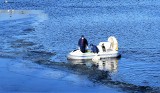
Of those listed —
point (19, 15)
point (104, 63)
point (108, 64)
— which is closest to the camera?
point (108, 64)

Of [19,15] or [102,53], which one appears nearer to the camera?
[102,53]

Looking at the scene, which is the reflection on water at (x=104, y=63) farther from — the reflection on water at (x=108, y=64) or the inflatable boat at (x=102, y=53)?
the inflatable boat at (x=102, y=53)

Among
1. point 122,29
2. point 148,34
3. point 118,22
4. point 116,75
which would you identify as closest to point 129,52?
point 116,75

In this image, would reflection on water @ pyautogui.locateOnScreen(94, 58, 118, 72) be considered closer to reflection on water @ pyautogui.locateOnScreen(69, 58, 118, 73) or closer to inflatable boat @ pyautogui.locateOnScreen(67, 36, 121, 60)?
reflection on water @ pyautogui.locateOnScreen(69, 58, 118, 73)

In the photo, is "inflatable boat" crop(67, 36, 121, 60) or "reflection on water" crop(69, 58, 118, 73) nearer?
"reflection on water" crop(69, 58, 118, 73)

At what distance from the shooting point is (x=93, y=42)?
47125 mm

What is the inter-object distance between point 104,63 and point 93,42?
1154 cm

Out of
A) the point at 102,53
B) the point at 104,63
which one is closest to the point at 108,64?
the point at 104,63

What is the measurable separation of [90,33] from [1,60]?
18543 mm

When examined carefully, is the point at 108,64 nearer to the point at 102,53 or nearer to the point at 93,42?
the point at 102,53

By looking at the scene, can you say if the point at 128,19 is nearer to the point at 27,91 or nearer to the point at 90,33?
the point at 90,33

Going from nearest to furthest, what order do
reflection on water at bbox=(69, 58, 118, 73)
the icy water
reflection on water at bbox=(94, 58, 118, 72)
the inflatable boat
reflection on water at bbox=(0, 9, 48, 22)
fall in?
the icy water
reflection on water at bbox=(94, 58, 118, 72)
reflection on water at bbox=(69, 58, 118, 73)
the inflatable boat
reflection on water at bbox=(0, 9, 48, 22)

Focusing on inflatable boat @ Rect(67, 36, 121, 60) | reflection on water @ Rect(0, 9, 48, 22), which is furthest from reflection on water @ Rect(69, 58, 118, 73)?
reflection on water @ Rect(0, 9, 48, 22)

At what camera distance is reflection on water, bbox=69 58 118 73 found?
111ft
